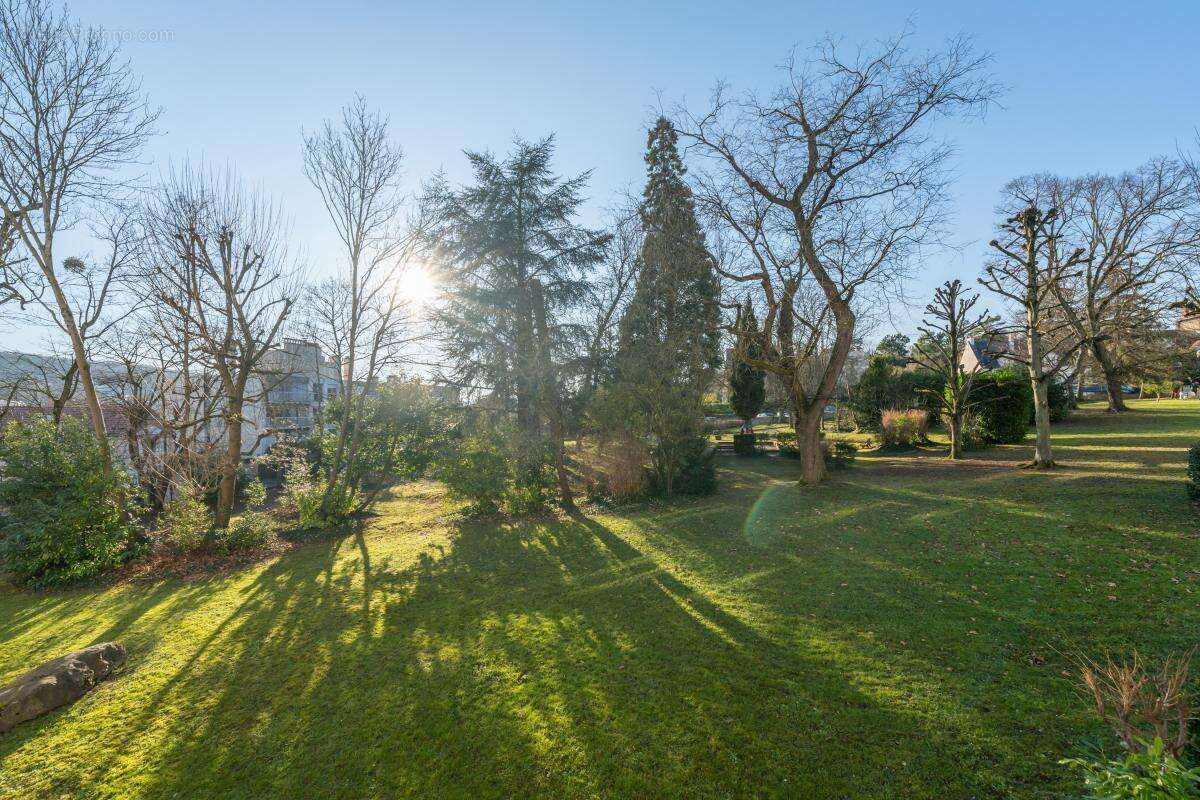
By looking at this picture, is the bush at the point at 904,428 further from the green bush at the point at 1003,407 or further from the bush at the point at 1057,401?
the bush at the point at 1057,401

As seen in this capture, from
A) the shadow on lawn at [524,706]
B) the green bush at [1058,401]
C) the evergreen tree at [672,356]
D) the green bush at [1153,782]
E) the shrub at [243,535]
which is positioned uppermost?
the evergreen tree at [672,356]

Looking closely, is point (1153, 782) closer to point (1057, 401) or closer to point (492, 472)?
point (492, 472)

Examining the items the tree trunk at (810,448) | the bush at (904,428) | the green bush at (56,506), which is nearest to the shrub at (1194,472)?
the tree trunk at (810,448)

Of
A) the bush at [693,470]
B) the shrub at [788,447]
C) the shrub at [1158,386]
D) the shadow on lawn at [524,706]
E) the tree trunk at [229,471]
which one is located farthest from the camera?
the shrub at [1158,386]

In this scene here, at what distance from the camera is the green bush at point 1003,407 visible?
53.9 feet

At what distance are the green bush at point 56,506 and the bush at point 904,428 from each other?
2357cm

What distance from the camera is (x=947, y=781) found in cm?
295

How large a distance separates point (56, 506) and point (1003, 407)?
26.4 metres

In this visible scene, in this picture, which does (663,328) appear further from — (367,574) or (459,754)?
(459,754)

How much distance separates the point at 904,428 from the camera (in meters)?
18.5

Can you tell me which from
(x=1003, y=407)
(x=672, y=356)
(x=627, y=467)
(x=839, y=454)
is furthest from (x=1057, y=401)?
(x=627, y=467)

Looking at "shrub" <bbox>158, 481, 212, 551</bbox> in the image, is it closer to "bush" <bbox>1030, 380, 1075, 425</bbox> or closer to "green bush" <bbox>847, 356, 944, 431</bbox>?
"green bush" <bbox>847, 356, 944, 431</bbox>

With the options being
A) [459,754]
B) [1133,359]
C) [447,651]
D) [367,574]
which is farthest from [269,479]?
[1133,359]

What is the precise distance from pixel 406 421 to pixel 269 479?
1560 cm
